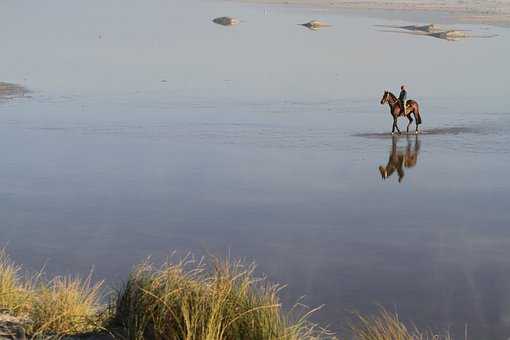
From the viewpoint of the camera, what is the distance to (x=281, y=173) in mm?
20125

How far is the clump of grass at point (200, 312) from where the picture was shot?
25.6ft

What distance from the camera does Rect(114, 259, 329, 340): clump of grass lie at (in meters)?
7.79

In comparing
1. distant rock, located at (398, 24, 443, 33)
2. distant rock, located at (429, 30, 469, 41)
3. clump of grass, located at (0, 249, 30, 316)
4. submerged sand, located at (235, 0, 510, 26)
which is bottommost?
clump of grass, located at (0, 249, 30, 316)

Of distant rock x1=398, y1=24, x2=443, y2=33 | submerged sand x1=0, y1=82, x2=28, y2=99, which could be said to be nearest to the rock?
distant rock x1=398, y1=24, x2=443, y2=33

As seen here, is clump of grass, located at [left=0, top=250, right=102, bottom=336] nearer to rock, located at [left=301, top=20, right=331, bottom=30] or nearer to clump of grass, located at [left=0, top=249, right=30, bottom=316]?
clump of grass, located at [left=0, top=249, right=30, bottom=316]

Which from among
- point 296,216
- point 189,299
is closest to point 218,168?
point 296,216

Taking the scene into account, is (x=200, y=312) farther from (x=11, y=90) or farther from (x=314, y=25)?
(x=314, y=25)

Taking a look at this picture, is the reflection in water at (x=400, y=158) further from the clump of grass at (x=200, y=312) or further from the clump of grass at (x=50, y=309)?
the clump of grass at (x=200, y=312)

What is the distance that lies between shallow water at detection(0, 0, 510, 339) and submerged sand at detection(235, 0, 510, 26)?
105 ft

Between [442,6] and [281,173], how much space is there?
73.9 m

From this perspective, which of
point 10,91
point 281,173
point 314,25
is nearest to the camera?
point 281,173

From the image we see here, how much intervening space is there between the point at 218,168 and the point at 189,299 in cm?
1235

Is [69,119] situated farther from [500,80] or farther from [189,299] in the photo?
[189,299]

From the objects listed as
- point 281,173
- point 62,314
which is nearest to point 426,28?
point 281,173
